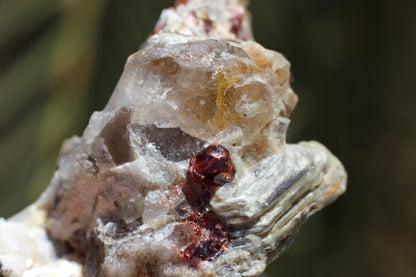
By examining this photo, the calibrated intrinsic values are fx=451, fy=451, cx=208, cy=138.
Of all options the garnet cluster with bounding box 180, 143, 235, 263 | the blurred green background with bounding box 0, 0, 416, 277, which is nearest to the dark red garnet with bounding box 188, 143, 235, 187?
the garnet cluster with bounding box 180, 143, 235, 263

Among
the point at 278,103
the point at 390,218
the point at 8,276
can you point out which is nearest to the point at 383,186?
the point at 390,218

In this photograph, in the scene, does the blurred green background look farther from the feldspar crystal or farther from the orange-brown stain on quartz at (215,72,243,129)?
the orange-brown stain on quartz at (215,72,243,129)

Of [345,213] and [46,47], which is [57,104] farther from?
[345,213]

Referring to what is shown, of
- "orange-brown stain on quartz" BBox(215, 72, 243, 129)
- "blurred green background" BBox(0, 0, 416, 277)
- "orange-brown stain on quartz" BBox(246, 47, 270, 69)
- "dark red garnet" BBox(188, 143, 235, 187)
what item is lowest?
"blurred green background" BBox(0, 0, 416, 277)

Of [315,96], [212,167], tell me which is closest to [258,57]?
[212,167]

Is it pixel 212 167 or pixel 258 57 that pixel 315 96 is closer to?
pixel 258 57
